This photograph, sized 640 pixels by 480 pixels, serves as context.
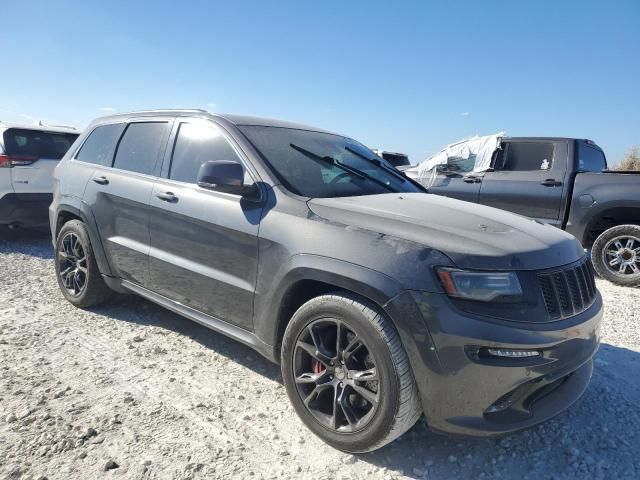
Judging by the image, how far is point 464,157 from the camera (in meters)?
7.33

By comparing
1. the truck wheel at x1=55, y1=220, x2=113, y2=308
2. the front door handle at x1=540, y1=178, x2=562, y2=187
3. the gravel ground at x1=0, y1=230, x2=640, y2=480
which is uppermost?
the front door handle at x1=540, y1=178, x2=562, y2=187

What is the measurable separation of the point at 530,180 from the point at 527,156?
0.54m

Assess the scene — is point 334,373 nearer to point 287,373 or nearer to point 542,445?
point 287,373

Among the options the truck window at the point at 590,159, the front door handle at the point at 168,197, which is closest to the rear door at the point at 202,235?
the front door handle at the point at 168,197

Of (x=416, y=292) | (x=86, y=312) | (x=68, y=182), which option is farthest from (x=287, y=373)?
(x=68, y=182)

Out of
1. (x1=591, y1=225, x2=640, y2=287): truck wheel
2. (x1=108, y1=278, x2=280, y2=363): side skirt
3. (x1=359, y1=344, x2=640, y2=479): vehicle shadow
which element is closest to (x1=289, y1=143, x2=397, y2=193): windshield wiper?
(x1=108, y1=278, x2=280, y2=363): side skirt

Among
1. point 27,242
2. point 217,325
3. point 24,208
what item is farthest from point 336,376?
point 27,242

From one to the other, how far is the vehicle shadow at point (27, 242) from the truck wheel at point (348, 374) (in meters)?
5.25

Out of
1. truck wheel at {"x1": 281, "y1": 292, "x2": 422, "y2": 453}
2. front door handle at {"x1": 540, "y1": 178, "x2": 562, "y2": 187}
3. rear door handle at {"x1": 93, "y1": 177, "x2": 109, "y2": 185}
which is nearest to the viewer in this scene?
truck wheel at {"x1": 281, "y1": 292, "x2": 422, "y2": 453}

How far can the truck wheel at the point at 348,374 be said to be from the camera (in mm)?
2109

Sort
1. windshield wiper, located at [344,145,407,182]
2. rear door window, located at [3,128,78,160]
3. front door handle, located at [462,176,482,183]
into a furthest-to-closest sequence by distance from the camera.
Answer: front door handle, located at [462,176,482,183] → rear door window, located at [3,128,78,160] → windshield wiper, located at [344,145,407,182]

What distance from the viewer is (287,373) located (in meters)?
2.55

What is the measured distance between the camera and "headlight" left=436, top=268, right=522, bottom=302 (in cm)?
204

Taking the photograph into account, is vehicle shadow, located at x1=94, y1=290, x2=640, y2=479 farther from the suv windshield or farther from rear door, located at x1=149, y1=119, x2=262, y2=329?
the suv windshield
